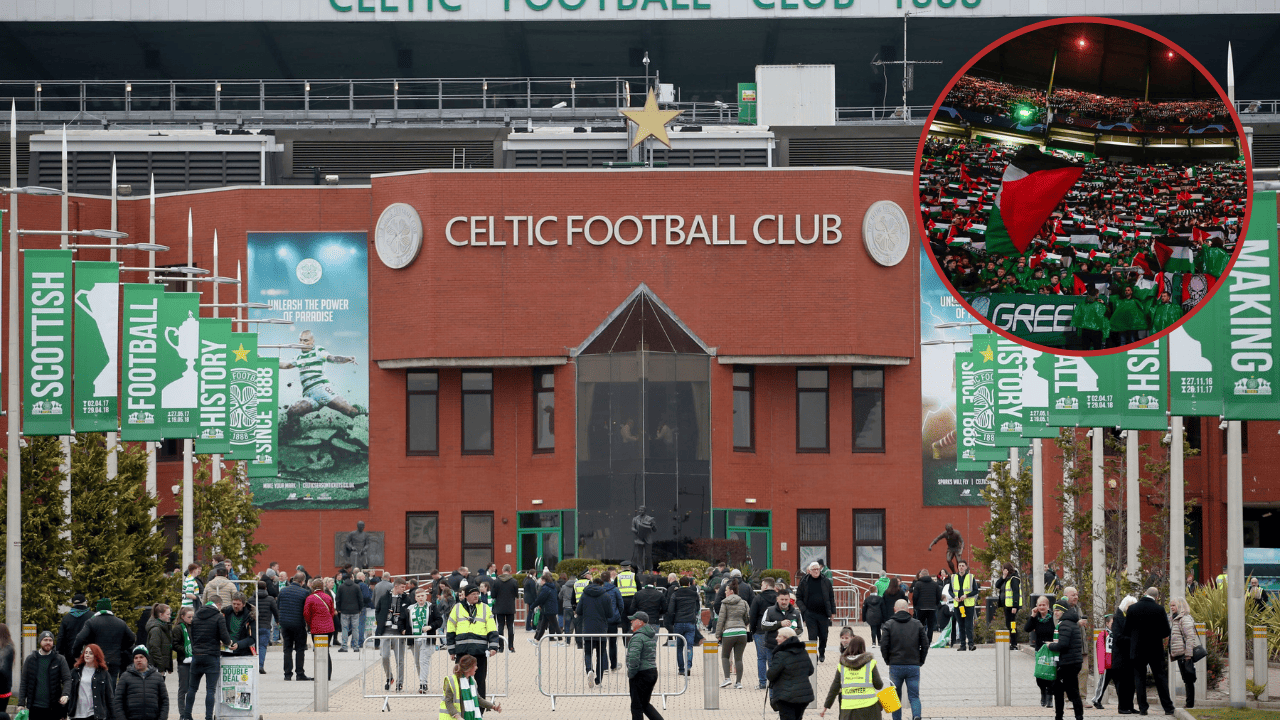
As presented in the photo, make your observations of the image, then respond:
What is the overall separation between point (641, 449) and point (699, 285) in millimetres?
5088

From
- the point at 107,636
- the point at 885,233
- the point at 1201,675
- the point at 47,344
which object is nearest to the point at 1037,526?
the point at 1201,675

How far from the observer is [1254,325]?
1964 centimetres

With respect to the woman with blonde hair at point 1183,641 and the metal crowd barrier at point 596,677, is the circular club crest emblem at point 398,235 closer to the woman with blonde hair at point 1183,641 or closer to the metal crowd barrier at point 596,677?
the metal crowd barrier at point 596,677

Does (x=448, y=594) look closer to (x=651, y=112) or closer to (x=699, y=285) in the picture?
(x=699, y=285)

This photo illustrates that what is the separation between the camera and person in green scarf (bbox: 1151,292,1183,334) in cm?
959

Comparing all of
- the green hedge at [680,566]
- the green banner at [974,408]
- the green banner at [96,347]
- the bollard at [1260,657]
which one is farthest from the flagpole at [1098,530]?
the green banner at [96,347]

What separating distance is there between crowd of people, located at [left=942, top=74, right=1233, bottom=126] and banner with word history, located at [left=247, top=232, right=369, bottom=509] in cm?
3690

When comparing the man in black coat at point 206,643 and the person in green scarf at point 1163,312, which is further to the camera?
the man in black coat at point 206,643

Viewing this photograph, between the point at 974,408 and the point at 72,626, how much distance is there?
21681mm

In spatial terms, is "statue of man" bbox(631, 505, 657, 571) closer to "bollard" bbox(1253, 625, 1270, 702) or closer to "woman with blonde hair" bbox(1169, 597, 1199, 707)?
"bollard" bbox(1253, 625, 1270, 702)

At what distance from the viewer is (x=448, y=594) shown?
2664 centimetres

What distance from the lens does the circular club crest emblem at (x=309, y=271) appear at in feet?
149

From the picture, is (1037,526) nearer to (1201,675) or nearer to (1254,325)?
(1201,675)

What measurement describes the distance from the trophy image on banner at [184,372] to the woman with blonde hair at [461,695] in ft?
38.9
